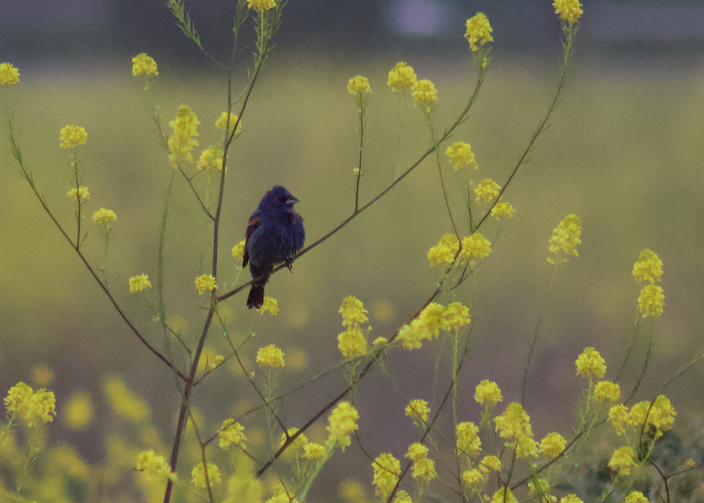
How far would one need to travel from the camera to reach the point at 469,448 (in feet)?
5.27

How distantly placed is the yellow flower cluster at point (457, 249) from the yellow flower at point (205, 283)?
0.53 m

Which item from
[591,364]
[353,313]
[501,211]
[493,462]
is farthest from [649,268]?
[353,313]

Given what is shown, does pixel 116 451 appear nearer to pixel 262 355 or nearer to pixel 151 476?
pixel 262 355

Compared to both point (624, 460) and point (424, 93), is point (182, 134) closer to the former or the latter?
point (424, 93)

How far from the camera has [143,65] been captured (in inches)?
59.9

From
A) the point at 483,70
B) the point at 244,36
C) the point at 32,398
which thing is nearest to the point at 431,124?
the point at 483,70

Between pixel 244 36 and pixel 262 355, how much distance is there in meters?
1.29

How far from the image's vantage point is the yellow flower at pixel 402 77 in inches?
59.2

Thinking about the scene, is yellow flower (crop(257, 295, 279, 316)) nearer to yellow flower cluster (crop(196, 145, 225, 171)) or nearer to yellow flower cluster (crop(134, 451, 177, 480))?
yellow flower cluster (crop(196, 145, 225, 171))

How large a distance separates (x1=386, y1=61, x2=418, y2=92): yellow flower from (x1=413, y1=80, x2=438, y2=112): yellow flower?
0.04 meters


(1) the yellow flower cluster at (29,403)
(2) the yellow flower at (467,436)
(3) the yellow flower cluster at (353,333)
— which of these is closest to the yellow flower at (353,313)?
(3) the yellow flower cluster at (353,333)

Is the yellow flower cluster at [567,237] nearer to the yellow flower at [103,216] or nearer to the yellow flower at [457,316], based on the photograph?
the yellow flower at [457,316]

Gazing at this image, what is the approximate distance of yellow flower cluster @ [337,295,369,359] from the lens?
54.0 inches

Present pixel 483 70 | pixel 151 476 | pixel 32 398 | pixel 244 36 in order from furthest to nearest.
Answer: pixel 244 36 < pixel 32 398 < pixel 483 70 < pixel 151 476
